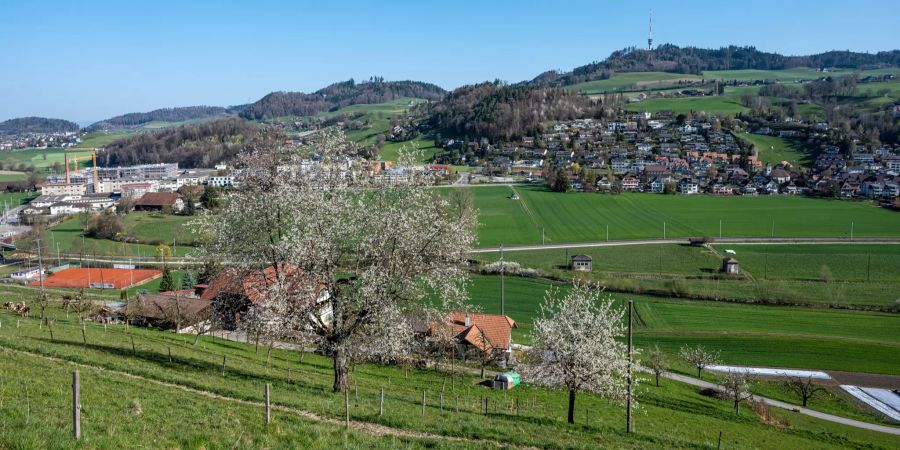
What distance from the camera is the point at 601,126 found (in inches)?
6781

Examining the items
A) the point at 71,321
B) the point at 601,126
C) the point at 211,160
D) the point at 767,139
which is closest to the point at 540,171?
the point at 601,126

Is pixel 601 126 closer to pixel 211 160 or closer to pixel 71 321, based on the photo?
pixel 211 160

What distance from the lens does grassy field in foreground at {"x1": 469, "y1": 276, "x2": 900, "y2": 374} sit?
37.0 meters

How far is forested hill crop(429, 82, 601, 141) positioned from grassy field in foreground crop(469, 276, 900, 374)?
394ft

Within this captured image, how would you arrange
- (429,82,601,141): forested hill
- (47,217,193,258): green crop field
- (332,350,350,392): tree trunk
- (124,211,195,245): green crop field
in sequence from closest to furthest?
(332,350,350,392): tree trunk, (47,217,193,258): green crop field, (124,211,195,245): green crop field, (429,82,601,141): forested hill

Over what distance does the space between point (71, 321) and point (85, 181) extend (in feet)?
415

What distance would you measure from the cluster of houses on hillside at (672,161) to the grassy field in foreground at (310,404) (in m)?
90.2

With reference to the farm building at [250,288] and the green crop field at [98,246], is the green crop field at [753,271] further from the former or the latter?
the farm building at [250,288]

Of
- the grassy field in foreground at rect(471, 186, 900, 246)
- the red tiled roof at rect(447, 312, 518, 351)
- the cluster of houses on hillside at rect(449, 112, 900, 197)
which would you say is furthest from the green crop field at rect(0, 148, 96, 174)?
the red tiled roof at rect(447, 312, 518, 351)

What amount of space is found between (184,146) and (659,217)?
14909 cm

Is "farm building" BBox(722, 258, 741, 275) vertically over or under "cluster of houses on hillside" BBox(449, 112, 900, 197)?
under

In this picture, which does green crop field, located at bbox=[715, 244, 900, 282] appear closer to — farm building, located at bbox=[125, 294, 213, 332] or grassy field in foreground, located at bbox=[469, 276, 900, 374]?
grassy field in foreground, located at bbox=[469, 276, 900, 374]

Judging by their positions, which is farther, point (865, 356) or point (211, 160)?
point (211, 160)

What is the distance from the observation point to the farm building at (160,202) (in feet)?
312
